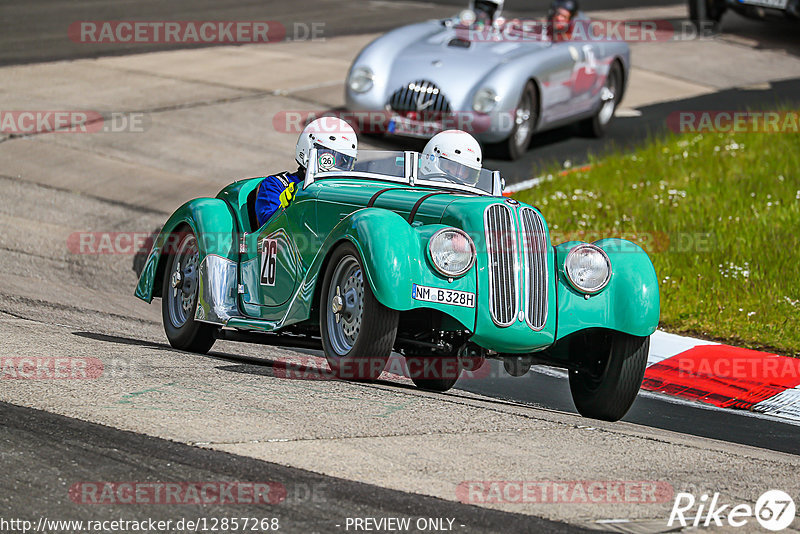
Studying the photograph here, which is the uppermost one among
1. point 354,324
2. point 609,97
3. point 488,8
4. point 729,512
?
point 488,8

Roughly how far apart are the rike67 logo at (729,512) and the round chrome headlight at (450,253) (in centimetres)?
197

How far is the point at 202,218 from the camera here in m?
8.83

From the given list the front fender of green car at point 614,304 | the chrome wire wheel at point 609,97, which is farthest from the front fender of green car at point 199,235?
the chrome wire wheel at point 609,97

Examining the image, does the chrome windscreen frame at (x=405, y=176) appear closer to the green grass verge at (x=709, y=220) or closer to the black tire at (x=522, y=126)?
the green grass verge at (x=709, y=220)

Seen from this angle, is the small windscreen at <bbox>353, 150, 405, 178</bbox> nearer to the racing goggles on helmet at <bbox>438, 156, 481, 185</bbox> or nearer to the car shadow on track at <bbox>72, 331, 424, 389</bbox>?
the racing goggles on helmet at <bbox>438, 156, 481, 185</bbox>

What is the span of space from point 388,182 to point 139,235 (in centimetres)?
470

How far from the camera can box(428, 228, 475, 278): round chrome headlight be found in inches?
268

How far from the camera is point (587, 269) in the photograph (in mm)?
7152

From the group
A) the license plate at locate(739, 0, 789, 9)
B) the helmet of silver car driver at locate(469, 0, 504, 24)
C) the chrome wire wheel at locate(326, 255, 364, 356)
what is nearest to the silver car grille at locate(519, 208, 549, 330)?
the chrome wire wheel at locate(326, 255, 364, 356)

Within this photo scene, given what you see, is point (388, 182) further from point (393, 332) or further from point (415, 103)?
point (415, 103)

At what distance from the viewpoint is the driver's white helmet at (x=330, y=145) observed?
331 inches

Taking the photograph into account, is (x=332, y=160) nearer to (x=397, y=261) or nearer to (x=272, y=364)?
(x=272, y=364)

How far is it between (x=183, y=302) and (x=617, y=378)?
10.9 ft

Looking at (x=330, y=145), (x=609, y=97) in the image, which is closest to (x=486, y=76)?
(x=609, y=97)
